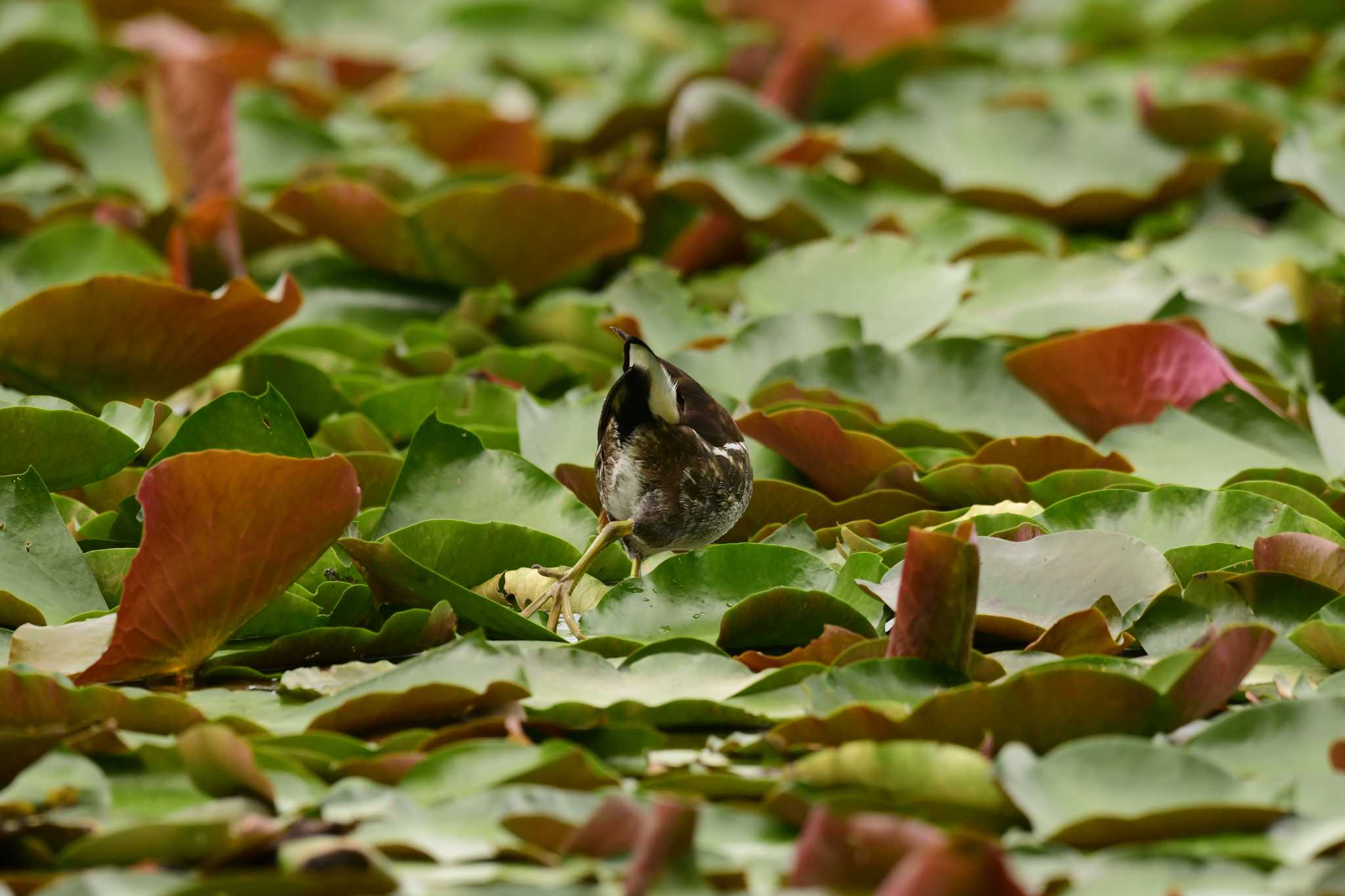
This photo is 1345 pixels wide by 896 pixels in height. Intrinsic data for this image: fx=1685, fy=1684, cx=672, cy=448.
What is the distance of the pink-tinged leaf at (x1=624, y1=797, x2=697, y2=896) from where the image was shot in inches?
42.0

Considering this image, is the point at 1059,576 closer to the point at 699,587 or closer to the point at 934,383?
the point at 699,587

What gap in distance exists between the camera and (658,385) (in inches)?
61.9

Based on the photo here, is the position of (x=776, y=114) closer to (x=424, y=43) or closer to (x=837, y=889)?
(x=424, y=43)

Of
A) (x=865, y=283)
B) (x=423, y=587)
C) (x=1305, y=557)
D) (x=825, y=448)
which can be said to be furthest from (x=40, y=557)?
(x=865, y=283)

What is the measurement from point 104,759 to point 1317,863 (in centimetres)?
89

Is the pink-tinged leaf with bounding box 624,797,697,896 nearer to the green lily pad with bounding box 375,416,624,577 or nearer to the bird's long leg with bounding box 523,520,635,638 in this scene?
the bird's long leg with bounding box 523,520,635,638

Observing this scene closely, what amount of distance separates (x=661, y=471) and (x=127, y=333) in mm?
779

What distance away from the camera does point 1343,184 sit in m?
2.71

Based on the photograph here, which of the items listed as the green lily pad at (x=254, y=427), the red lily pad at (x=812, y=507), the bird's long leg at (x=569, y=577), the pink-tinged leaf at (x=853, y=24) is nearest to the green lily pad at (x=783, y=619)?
the bird's long leg at (x=569, y=577)

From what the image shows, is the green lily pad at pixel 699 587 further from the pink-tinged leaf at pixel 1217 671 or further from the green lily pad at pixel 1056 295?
the green lily pad at pixel 1056 295

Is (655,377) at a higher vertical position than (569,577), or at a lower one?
higher

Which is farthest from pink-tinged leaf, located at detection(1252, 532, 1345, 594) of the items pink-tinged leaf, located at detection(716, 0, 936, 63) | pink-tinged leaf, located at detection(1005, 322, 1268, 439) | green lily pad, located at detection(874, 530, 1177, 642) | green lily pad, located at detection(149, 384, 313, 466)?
pink-tinged leaf, located at detection(716, 0, 936, 63)

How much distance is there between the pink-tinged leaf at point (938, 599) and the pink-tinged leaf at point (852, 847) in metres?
0.31

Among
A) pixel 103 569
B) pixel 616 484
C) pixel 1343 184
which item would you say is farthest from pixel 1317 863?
pixel 1343 184
